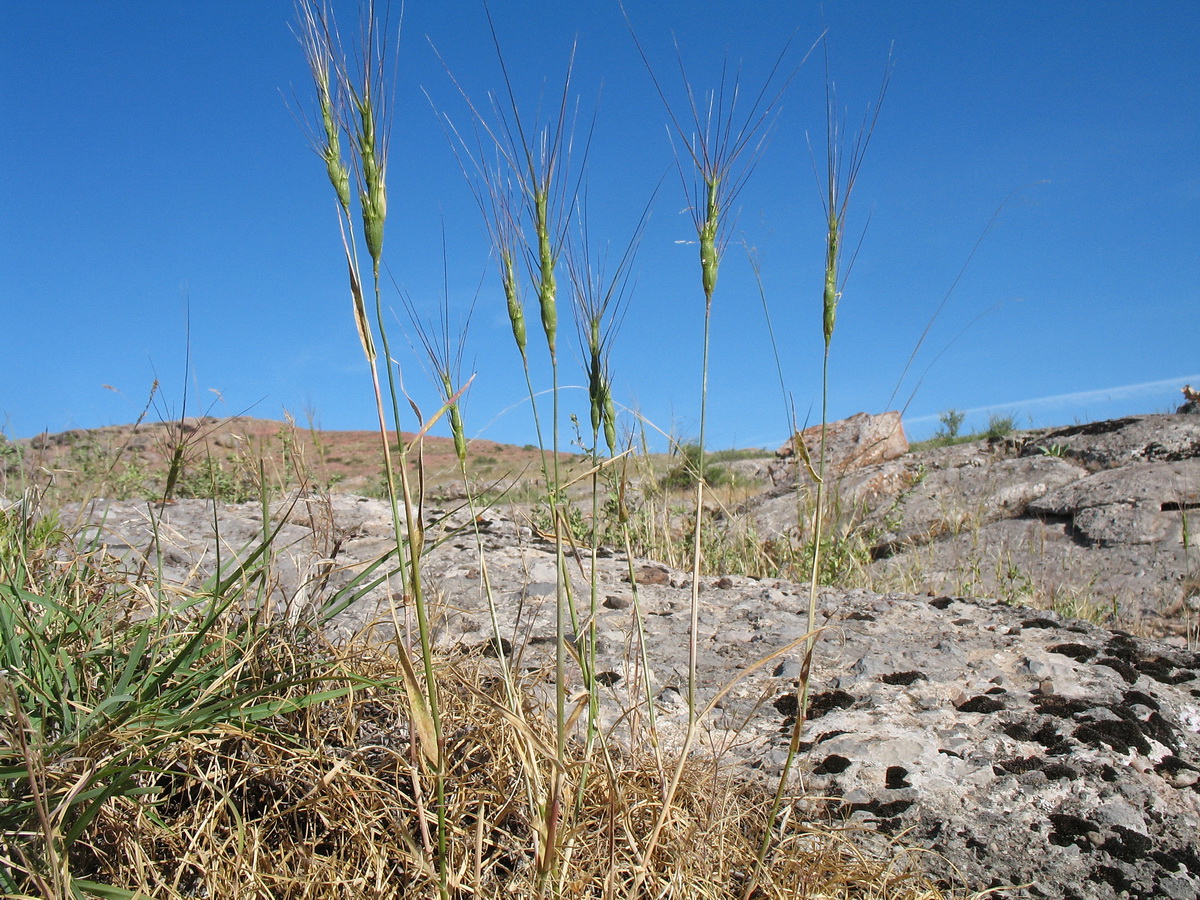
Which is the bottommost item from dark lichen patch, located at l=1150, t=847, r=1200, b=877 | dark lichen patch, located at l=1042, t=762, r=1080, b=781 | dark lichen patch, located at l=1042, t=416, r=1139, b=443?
dark lichen patch, located at l=1150, t=847, r=1200, b=877

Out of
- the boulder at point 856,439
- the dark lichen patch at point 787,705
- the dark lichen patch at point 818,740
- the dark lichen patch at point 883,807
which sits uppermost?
the boulder at point 856,439

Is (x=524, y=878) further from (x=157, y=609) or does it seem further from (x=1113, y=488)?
(x=1113, y=488)

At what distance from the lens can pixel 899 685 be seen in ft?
6.95

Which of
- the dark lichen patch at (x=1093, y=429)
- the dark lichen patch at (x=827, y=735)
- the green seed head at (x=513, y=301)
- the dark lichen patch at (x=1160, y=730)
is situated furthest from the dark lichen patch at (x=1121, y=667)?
the dark lichen patch at (x=1093, y=429)

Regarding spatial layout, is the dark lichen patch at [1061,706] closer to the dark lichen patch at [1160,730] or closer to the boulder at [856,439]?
the dark lichen patch at [1160,730]

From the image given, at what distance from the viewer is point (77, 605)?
1.88 metres

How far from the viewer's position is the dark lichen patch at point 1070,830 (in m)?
1.56

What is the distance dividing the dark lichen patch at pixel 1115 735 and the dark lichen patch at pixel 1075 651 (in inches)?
16.2

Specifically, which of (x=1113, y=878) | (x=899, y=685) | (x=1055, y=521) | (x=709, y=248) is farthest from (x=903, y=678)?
(x=1055, y=521)

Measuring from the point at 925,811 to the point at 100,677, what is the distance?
175cm

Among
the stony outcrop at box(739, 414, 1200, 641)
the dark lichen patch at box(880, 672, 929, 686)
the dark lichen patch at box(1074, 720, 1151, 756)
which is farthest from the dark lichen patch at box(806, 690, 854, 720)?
the stony outcrop at box(739, 414, 1200, 641)

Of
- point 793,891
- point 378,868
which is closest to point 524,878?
point 378,868

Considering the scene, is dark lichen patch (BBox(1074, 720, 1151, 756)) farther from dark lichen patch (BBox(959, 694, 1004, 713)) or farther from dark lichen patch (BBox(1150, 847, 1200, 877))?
dark lichen patch (BBox(1150, 847, 1200, 877))

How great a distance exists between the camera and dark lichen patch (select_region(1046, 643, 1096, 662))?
2277 millimetres
